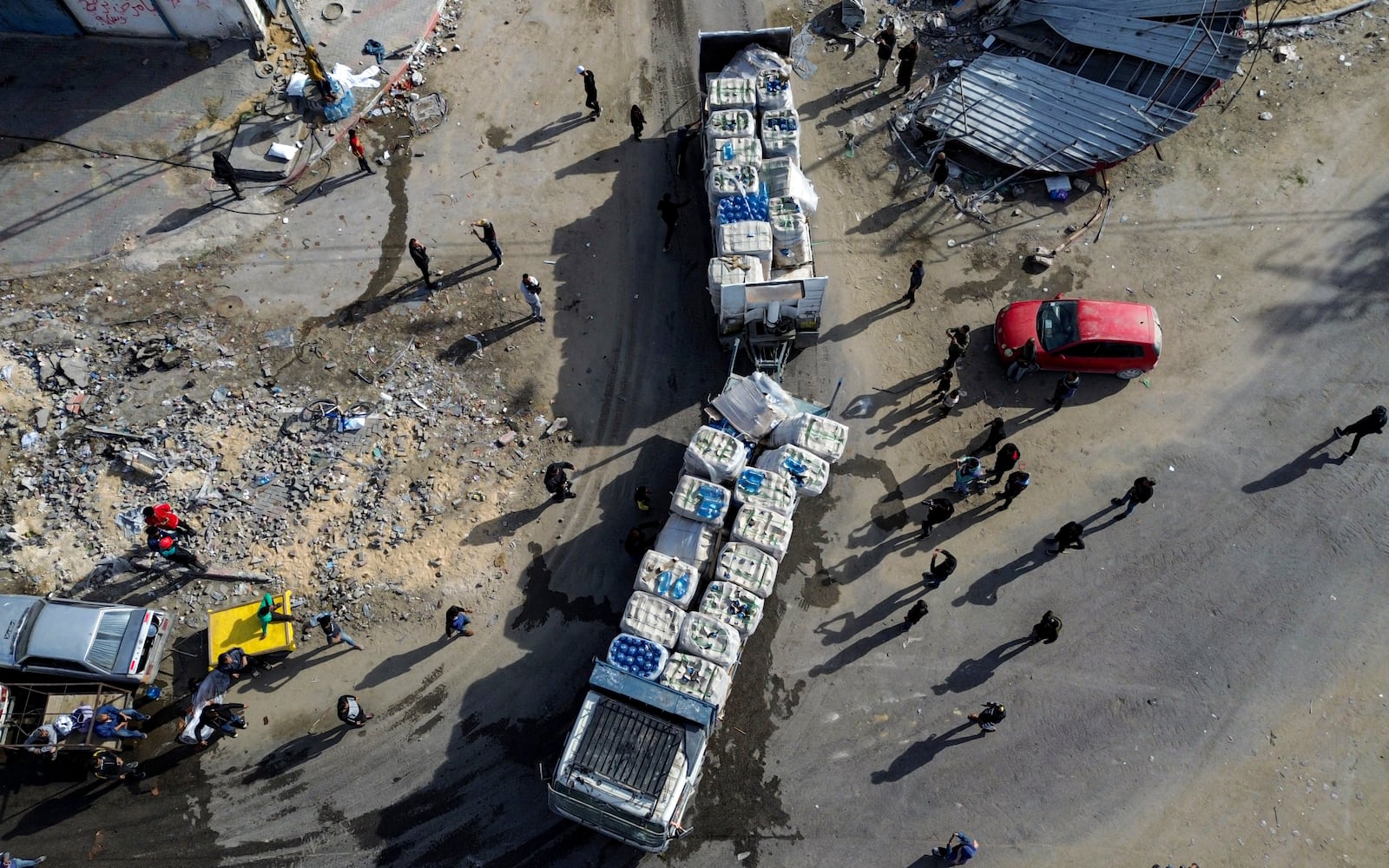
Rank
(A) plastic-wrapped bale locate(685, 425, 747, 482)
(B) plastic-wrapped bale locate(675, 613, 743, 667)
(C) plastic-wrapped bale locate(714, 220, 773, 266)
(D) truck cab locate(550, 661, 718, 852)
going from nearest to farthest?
(D) truck cab locate(550, 661, 718, 852)
(B) plastic-wrapped bale locate(675, 613, 743, 667)
(A) plastic-wrapped bale locate(685, 425, 747, 482)
(C) plastic-wrapped bale locate(714, 220, 773, 266)

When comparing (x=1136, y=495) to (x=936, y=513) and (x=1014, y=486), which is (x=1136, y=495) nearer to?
(x=1014, y=486)

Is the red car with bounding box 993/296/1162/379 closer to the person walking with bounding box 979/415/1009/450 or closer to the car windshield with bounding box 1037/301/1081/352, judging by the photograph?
the car windshield with bounding box 1037/301/1081/352

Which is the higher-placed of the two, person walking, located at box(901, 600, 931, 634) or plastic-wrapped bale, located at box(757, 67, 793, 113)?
plastic-wrapped bale, located at box(757, 67, 793, 113)

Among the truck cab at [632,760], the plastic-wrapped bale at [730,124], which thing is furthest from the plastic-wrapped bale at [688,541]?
the plastic-wrapped bale at [730,124]

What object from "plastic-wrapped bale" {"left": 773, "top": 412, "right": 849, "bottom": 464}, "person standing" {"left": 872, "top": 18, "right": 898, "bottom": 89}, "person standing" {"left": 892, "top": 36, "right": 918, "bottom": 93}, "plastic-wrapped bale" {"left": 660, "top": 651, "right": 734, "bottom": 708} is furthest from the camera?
"person standing" {"left": 872, "top": 18, "right": 898, "bottom": 89}

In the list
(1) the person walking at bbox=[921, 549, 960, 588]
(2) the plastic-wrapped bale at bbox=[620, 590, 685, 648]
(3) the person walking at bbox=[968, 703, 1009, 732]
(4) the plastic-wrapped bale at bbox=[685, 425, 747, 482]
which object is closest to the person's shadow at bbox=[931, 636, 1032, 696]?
(3) the person walking at bbox=[968, 703, 1009, 732]

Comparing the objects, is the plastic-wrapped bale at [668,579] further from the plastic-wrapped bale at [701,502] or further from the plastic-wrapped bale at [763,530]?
the plastic-wrapped bale at [763,530]
